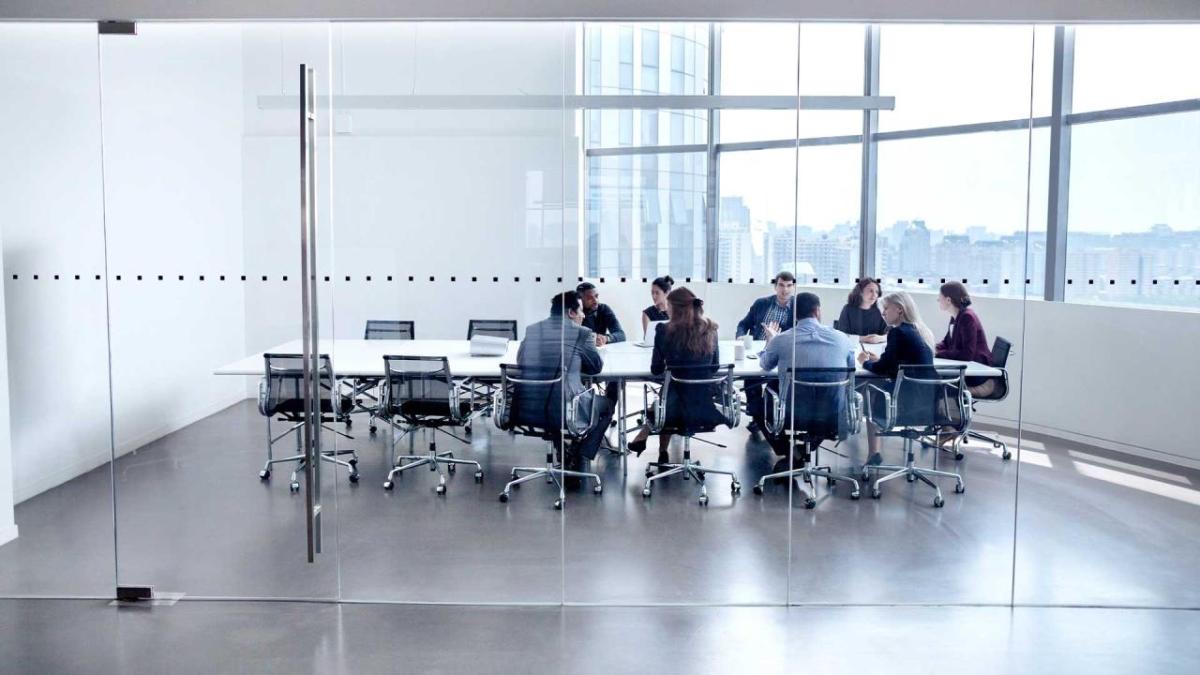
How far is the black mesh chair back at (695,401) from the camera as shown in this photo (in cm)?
469

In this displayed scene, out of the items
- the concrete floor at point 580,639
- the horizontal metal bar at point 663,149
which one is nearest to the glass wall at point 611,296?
the horizontal metal bar at point 663,149

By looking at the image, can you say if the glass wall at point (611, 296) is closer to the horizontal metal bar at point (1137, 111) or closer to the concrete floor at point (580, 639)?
the horizontal metal bar at point (1137, 111)

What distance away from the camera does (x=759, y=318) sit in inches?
183

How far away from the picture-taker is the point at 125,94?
4629 millimetres

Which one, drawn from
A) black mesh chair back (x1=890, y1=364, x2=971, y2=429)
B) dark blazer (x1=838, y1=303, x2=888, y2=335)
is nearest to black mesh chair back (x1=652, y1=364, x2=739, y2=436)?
dark blazer (x1=838, y1=303, x2=888, y2=335)

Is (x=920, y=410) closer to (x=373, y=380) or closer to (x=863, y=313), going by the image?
(x=863, y=313)

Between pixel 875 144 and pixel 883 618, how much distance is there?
85.6 inches

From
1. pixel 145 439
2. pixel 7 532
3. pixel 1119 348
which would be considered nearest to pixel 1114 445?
pixel 1119 348

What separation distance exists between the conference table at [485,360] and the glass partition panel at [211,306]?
0.47 ft

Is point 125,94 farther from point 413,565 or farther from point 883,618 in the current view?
point 883,618

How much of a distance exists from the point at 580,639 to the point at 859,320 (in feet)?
6.50

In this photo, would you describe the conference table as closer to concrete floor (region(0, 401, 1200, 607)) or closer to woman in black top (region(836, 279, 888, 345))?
woman in black top (region(836, 279, 888, 345))

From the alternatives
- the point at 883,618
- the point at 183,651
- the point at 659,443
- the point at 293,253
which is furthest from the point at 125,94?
the point at 883,618

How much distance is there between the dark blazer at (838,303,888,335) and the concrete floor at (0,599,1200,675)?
4.31 feet
